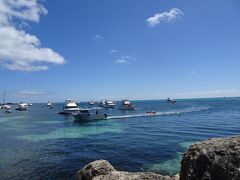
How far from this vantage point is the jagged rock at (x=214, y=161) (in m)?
7.16

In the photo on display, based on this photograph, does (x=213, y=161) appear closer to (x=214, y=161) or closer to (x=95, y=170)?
(x=214, y=161)

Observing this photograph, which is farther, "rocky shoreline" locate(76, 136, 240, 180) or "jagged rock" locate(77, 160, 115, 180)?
"jagged rock" locate(77, 160, 115, 180)

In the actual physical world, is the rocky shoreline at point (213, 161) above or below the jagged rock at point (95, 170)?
above

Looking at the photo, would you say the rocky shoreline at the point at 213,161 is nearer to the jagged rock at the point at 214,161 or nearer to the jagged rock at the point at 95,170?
the jagged rock at the point at 214,161

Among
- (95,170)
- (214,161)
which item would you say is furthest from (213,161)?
(95,170)

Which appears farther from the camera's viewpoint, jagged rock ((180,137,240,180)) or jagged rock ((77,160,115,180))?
jagged rock ((77,160,115,180))

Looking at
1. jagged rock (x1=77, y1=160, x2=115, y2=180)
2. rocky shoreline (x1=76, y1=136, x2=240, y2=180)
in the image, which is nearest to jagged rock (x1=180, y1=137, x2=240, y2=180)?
rocky shoreline (x1=76, y1=136, x2=240, y2=180)

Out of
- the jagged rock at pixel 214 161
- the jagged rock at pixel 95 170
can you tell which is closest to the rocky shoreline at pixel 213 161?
the jagged rock at pixel 214 161

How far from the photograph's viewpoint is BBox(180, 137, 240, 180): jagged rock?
23.5 ft

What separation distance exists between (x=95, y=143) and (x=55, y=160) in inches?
465

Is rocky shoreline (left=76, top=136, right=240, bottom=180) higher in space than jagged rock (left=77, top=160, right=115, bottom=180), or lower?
higher

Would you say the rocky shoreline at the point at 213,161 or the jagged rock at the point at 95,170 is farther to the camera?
the jagged rock at the point at 95,170

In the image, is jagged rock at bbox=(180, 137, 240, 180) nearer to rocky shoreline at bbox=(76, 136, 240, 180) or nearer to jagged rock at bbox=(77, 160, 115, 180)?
rocky shoreline at bbox=(76, 136, 240, 180)

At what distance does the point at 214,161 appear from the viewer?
7.35 metres
